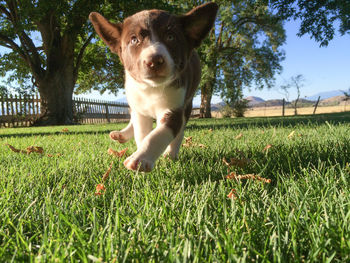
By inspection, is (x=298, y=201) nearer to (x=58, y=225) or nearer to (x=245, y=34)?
(x=58, y=225)

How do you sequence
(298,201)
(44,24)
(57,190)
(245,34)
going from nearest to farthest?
(298,201)
(57,190)
(44,24)
(245,34)

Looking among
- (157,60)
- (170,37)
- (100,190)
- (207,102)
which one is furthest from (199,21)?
(207,102)

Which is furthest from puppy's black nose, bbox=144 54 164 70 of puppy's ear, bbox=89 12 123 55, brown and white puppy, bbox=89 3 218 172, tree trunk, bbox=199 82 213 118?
tree trunk, bbox=199 82 213 118

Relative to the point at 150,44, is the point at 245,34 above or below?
above

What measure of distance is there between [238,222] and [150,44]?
1.56m

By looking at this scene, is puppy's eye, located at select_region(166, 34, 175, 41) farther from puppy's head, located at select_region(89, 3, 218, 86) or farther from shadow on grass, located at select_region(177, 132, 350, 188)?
shadow on grass, located at select_region(177, 132, 350, 188)

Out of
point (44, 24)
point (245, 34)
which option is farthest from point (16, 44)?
point (245, 34)

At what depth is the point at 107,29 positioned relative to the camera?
110 inches

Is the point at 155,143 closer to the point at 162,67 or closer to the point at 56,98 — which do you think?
the point at 162,67

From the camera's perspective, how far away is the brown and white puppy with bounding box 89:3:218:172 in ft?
7.14

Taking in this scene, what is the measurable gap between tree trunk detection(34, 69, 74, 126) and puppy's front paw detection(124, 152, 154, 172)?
16.3 m

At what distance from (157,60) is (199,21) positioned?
0.77 m

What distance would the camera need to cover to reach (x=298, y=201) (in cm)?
143

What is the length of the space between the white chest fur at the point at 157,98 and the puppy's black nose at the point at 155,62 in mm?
441
